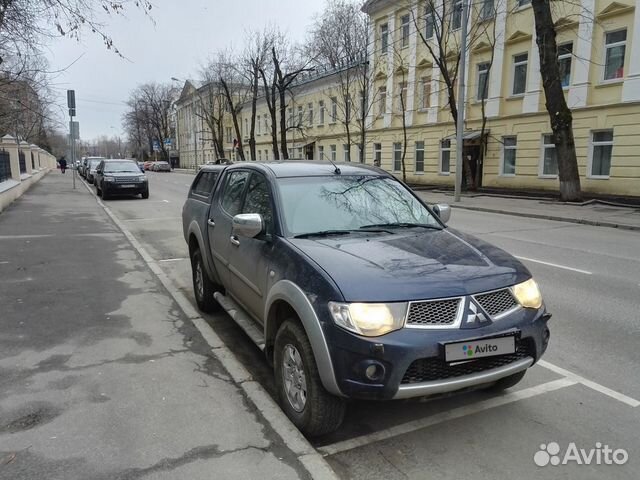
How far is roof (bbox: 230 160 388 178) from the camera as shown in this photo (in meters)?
4.29

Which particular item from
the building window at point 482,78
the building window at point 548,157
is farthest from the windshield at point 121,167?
the building window at point 548,157

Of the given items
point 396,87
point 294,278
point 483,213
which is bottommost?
point 483,213

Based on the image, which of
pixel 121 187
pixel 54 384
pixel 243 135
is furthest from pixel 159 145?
pixel 54 384

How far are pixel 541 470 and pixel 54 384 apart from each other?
341 cm

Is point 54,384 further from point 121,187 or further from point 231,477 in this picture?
point 121,187

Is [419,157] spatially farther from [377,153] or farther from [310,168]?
[310,168]

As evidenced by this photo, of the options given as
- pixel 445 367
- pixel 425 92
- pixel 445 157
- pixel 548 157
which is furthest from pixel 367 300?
pixel 425 92

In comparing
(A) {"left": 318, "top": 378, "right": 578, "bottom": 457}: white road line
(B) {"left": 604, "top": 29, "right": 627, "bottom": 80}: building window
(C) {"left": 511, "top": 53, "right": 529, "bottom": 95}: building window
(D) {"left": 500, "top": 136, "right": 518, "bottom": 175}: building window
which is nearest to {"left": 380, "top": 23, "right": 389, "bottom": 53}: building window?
(C) {"left": 511, "top": 53, "right": 529, "bottom": 95}: building window

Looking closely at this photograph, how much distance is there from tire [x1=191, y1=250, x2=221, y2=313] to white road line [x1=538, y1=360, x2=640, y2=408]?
3.40 m

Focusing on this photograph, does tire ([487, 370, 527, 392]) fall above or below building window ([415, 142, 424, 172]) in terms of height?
below

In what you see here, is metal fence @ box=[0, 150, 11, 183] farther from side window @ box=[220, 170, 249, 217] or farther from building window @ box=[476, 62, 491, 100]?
building window @ box=[476, 62, 491, 100]

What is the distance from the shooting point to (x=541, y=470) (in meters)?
2.82

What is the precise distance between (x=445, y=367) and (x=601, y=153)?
21.3 m

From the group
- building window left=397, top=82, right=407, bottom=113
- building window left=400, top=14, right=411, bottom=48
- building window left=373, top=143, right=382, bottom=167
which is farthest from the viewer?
building window left=373, top=143, right=382, bottom=167
